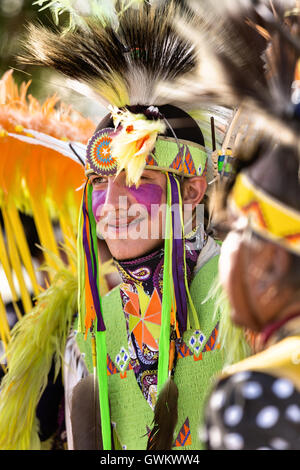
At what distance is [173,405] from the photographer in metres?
2.14

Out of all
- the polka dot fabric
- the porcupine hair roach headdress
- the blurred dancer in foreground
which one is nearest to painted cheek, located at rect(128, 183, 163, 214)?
the porcupine hair roach headdress

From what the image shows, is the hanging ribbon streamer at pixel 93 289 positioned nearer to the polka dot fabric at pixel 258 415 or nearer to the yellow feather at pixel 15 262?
the yellow feather at pixel 15 262

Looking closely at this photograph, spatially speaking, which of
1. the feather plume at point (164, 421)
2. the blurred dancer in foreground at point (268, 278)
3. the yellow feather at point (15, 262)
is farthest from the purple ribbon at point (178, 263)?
the yellow feather at point (15, 262)

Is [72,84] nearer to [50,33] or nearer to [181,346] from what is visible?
[50,33]

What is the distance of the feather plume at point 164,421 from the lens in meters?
2.07

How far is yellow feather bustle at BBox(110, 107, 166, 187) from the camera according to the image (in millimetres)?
2105

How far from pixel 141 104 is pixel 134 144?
0.21m

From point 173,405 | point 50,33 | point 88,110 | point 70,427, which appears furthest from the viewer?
point 88,110

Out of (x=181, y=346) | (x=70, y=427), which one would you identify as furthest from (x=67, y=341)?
(x=181, y=346)

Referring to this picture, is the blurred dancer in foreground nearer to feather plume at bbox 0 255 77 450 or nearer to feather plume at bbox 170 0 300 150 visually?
feather plume at bbox 170 0 300 150

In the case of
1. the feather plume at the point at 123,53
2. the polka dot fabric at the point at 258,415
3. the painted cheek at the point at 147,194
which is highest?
the feather plume at the point at 123,53

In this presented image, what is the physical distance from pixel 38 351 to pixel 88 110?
4.30 ft

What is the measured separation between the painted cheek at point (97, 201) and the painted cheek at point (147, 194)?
0.40 feet
